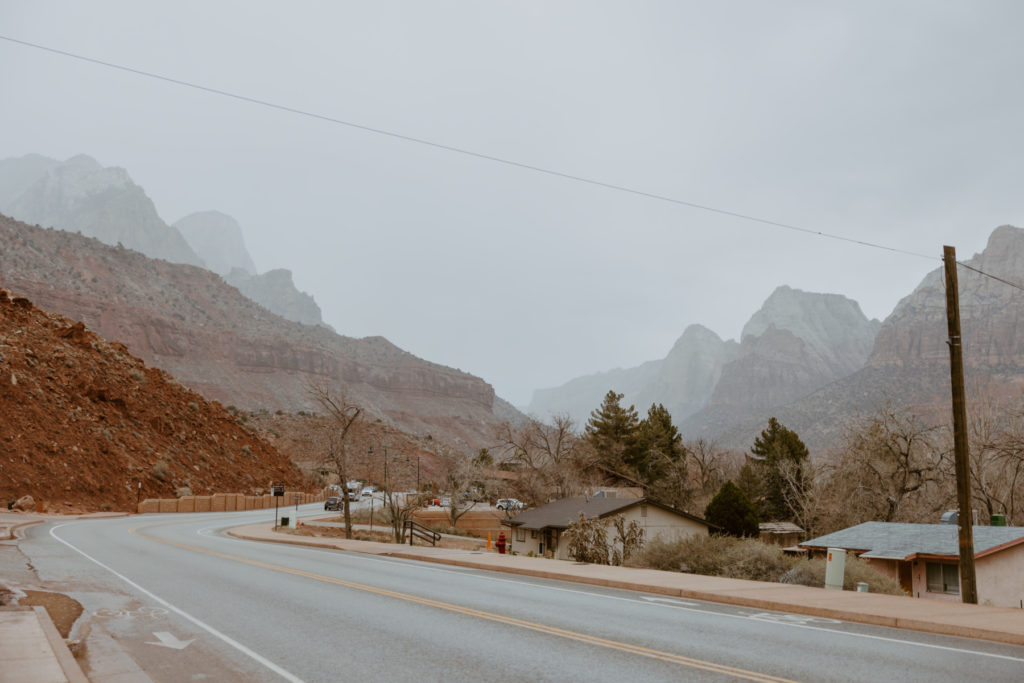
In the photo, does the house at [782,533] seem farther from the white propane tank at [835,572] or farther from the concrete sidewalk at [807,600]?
the white propane tank at [835,572]

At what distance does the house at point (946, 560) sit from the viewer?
27.2 meters

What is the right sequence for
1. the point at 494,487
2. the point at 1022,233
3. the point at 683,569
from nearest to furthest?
the point at 683,569 → the point at 494,487 → the point at 1022,233

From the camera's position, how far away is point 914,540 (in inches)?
1172

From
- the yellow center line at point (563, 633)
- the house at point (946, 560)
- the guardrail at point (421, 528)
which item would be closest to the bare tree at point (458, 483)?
the guardrail at point (421, 528)

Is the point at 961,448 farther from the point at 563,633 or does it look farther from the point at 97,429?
the point at 97,429

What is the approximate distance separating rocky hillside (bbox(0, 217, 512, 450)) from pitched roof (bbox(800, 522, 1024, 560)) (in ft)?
364

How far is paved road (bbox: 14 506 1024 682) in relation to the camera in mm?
8312

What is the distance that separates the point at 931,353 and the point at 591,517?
146m

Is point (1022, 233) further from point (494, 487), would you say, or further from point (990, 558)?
point (990, 558)

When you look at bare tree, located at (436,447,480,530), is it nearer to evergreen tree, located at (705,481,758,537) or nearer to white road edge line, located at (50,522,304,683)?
evergreen tree, located at (705,481,758,537)

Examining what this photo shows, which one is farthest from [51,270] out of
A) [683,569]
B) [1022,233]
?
[1022,233]

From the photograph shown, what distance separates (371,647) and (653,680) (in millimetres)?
3508

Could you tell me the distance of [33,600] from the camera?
43.2 feet

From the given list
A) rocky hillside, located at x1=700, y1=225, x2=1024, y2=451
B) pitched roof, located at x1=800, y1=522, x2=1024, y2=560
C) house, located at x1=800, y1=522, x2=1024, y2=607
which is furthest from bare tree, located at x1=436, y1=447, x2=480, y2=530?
rocky hillside, located at x1=700, y1=225, x2=1024, y2=451
